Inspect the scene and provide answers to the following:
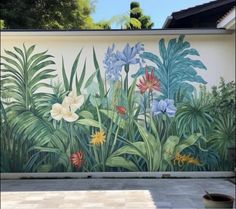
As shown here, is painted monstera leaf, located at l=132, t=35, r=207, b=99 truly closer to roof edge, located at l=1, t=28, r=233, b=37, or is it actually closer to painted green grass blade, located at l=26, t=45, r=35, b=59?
roof edge, located at l=1, t=28, r=233, b=37

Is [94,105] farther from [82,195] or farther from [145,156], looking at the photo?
[82,195]

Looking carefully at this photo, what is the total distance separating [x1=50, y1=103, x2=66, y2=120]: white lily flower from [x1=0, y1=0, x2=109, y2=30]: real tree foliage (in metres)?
10.1

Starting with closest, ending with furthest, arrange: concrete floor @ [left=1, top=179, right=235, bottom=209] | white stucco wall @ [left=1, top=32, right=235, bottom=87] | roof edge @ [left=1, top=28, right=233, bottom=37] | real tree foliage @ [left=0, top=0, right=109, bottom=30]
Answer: concrete floor @ [left=1, top=179, right=235, bottom=209]
roof edge @ [left=1, top=28, right=233, bottom=37]
white stucco wall @ [left=1, top=32, right=235, bottom=87]
real tree foliage @ [left=0, top=0, right=109, bottom=30]

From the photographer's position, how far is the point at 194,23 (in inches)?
347

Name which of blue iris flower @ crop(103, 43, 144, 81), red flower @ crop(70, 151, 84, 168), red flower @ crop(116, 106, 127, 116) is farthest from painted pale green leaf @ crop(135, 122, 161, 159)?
red flower @ crop(70, 151, 84, 168)

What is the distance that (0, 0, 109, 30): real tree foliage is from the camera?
16.5m

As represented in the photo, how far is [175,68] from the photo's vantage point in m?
7.26

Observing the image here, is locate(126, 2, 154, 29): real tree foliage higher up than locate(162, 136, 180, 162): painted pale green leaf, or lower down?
higher up

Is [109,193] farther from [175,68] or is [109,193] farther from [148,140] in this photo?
[175,68]

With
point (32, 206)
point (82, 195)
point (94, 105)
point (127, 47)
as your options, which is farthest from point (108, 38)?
point (32, 206)

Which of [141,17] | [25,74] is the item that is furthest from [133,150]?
[141,17]

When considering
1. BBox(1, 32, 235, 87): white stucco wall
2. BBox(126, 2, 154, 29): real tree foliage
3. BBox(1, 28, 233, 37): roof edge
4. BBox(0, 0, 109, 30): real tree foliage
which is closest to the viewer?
BBox(1, 28, 233, 37): roof edge

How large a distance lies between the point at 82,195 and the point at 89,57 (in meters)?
2.50

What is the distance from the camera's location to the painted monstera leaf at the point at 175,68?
724 cm
